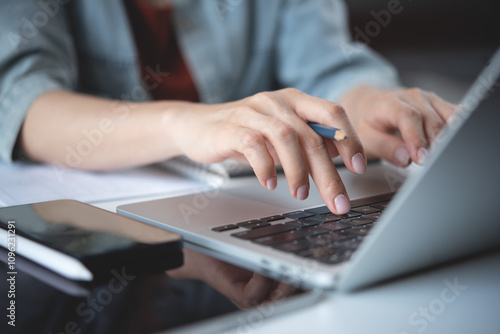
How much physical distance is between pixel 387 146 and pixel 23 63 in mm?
539

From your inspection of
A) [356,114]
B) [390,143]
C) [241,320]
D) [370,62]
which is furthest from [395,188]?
[370,62]

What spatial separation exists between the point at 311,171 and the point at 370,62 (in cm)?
66

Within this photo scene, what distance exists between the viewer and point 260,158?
0.44 meters

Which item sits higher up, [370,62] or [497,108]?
[497,108]

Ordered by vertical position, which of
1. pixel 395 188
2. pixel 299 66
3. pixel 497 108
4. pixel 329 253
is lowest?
pixel 299 66

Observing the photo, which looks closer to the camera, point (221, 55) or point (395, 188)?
point (395, 188)

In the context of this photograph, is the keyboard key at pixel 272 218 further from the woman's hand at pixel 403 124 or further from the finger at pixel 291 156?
the woman's hand at pixel 403 124

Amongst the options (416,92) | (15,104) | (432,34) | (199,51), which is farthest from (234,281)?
(432,34)

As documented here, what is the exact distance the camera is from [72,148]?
2.24 feet

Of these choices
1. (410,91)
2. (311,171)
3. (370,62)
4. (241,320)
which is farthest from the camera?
(370,62)

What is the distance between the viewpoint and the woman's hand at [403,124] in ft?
1.89

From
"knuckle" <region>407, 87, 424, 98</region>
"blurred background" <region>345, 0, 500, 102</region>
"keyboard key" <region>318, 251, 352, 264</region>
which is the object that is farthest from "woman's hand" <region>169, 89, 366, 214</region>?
"blurred background" <region>345, 0, 500, 102</region>

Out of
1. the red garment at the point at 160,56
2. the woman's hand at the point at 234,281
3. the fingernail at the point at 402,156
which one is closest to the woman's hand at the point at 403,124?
the fingernail at the point at 402,156

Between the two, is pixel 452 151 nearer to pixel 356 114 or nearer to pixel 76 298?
pixel 76 298
